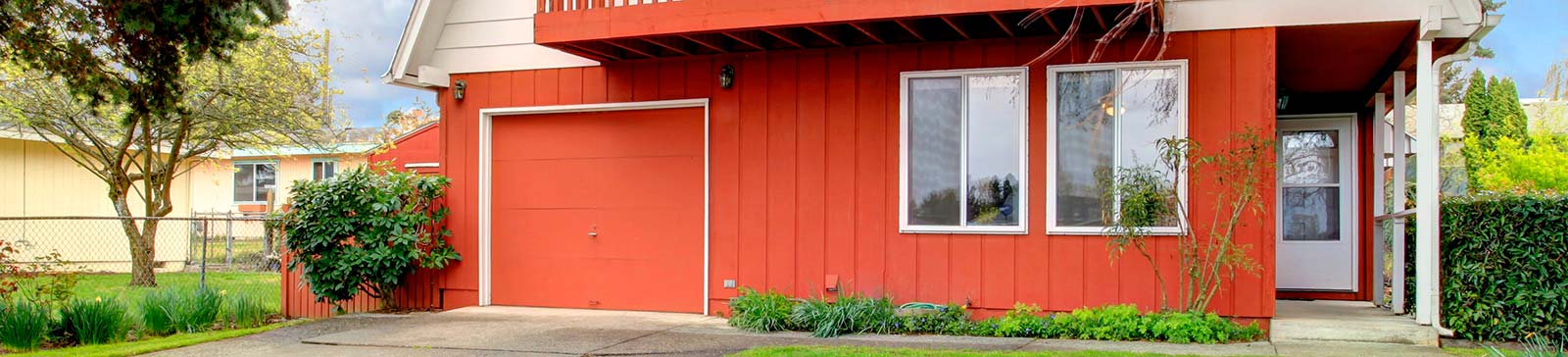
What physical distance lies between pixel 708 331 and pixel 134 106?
480 cm

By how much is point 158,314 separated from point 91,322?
567 millimetres

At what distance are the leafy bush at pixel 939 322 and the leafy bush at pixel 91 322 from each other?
5854mm

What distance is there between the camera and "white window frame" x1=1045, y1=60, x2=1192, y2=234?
26.6 feet

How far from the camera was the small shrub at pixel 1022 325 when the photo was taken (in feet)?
26.9

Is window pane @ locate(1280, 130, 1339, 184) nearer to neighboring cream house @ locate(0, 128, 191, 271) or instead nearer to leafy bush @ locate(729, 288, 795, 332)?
leafy bush @ locate(729, 288, 795, 332)

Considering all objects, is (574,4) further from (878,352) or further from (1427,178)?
(1427,178)

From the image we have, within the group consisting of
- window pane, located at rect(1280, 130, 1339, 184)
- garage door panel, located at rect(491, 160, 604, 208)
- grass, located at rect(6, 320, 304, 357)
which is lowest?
grass, located at rect(6, 320, 304, 357)

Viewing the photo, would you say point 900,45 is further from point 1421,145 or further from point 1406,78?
point 1406,78

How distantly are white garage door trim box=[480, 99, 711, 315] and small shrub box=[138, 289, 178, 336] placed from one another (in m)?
2.53

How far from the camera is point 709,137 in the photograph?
9.57 meters

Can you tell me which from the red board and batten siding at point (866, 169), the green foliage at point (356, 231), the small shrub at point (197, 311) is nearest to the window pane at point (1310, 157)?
the red board and batten siding at point (866, 169)

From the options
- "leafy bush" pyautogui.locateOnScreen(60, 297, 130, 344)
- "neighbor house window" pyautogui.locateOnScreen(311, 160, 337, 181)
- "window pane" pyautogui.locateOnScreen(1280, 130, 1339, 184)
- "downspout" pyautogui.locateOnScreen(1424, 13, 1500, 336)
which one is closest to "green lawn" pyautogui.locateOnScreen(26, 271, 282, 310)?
"leafy bush" pyautogui.locateOnScreen(60, 297, 130, 344)

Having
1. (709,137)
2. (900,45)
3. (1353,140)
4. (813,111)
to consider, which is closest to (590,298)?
(709,137)

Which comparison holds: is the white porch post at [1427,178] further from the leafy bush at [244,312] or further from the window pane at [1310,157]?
the leafy bush at [244,312]
